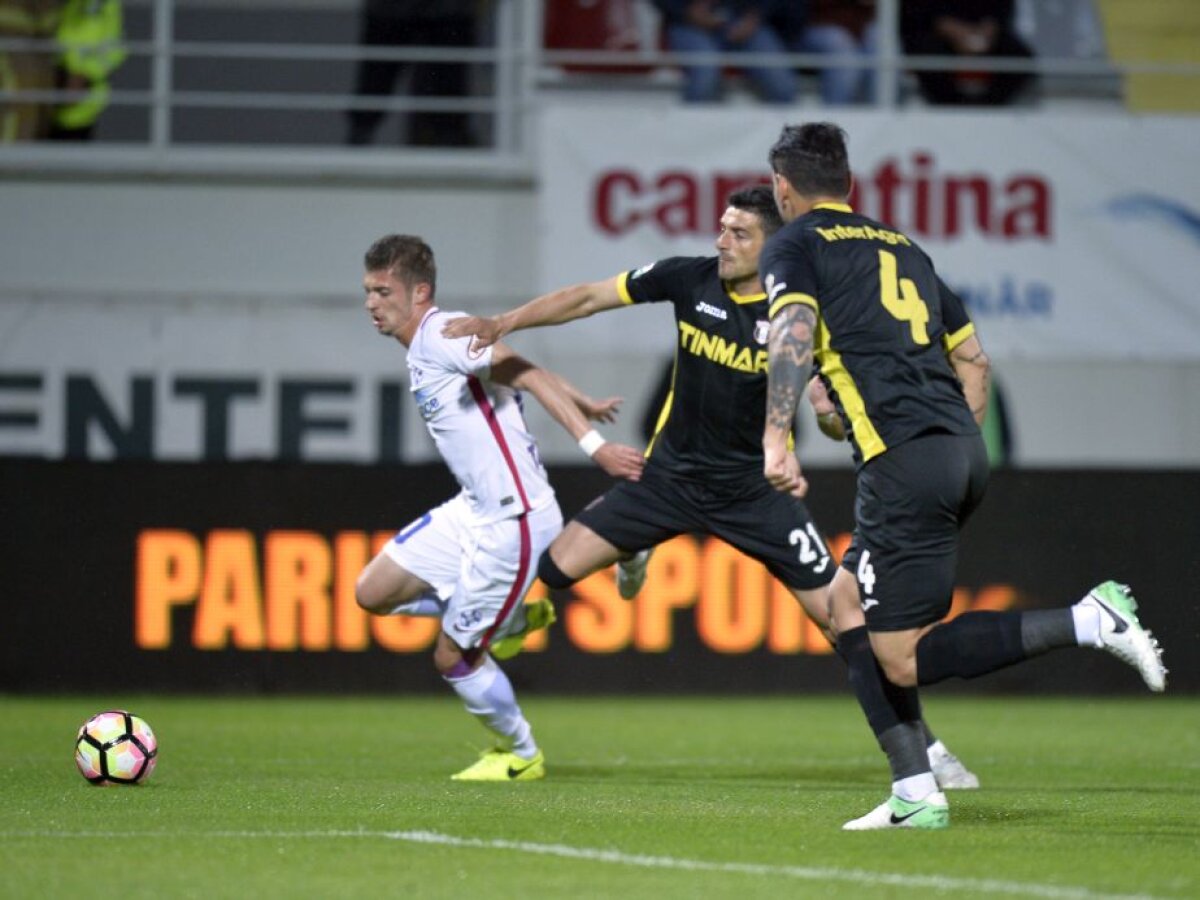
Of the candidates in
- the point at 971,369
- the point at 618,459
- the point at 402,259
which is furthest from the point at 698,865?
the point at 402,259

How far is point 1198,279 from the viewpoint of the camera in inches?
610

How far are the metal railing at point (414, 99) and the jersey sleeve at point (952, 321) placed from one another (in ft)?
29.0

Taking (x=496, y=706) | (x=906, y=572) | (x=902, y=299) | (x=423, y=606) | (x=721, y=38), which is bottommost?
(x=496, y=706)

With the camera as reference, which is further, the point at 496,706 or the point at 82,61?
the point at 82,61

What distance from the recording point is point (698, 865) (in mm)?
5688

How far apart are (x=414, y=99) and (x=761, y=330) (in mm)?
8420

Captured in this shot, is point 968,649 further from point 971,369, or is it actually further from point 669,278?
point 669,278

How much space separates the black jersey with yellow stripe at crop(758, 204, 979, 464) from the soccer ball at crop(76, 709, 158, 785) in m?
2.95

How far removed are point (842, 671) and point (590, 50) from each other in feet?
17.8

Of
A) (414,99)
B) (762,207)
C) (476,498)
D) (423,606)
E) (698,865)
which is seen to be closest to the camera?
(698,865)

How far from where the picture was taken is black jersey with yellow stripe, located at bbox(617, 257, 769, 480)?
8.48 meters

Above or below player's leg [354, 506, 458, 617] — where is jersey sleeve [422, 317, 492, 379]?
above

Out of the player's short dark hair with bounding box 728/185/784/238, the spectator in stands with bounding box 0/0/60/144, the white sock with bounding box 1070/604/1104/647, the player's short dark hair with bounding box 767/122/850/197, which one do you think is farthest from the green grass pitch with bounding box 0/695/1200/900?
the spectator in stands with bounding box 0/0/60/144

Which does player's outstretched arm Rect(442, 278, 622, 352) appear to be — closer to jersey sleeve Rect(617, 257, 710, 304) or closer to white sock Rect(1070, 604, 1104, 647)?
jersey sleeve Rect(617, 257, 710, 304)
